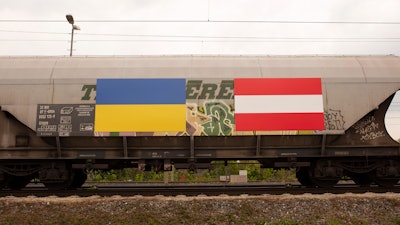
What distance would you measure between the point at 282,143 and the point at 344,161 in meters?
1.96

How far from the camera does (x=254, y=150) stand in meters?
9.35

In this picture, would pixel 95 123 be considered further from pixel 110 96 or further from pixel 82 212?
pixel 82 212

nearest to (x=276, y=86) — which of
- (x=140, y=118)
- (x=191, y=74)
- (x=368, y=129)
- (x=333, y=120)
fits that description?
(x=333, y=120)

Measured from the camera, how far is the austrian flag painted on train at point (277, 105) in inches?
355

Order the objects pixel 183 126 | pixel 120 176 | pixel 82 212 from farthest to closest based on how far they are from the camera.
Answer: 1. pixel 120 176
2. pixel 183 126
3. pixel 82 212

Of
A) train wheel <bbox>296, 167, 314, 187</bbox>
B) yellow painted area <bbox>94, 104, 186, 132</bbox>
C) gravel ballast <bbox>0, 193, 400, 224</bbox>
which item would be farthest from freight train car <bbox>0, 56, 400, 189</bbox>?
gravel ballast <bbox>0, 193, 400, 224</bbox>

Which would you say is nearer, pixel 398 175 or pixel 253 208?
pixel 253 208

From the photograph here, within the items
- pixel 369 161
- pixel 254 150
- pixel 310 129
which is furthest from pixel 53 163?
pixel 369 161

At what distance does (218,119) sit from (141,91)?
7.72 ft

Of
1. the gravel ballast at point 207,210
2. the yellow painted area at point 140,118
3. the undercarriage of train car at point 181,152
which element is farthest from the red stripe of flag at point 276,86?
the gravel ballast at point 207,210

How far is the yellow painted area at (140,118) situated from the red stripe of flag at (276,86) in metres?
1.84

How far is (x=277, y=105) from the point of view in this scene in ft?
29.6

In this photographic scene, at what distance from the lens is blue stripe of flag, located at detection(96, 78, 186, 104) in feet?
29.8

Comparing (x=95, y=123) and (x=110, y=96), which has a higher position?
(x=110, y=96)
